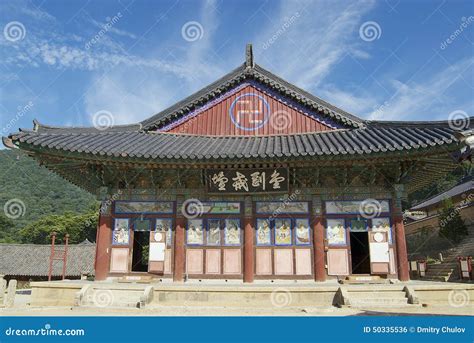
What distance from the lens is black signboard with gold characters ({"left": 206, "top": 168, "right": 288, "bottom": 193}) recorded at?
15.1 m

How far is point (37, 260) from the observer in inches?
1839

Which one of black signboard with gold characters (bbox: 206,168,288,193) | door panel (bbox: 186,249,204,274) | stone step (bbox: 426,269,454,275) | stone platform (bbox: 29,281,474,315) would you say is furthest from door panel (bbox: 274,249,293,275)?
stone step (bbox: 426,269,454,275)

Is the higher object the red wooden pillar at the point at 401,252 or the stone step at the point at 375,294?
the red wooden pillar at the point at 401,252

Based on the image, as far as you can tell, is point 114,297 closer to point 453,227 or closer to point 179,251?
point 179,251

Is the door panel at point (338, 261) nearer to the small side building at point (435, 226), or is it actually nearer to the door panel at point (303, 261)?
the door panel at point (303, 261)

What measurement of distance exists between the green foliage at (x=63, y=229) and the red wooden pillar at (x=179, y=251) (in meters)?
72.1

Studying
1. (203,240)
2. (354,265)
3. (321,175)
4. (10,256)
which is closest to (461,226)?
(354,265)

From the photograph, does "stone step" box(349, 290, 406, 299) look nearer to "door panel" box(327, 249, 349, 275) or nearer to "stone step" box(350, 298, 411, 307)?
"stone step" box(350, 298, 411, 307)

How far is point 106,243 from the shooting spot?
15281mm

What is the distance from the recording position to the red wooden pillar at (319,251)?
48.2 feet

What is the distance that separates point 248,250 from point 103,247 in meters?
5.70

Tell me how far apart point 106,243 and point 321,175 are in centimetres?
890

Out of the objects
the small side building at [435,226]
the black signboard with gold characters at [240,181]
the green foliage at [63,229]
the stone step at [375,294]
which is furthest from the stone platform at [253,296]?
the green foliage at [63,229]

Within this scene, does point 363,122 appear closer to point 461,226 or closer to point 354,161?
point 354,161
